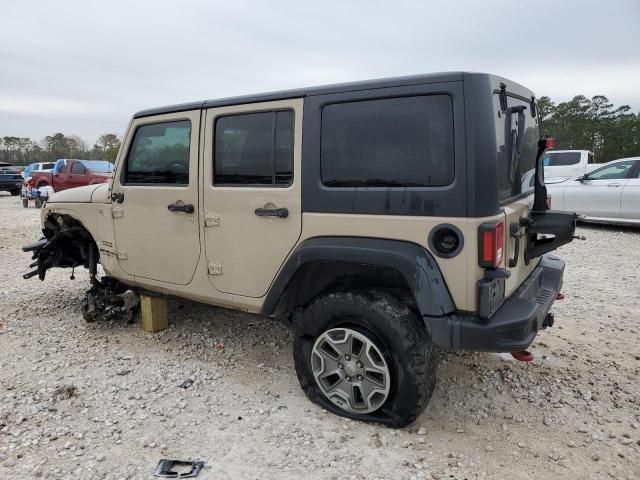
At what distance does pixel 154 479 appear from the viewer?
8.04 ft

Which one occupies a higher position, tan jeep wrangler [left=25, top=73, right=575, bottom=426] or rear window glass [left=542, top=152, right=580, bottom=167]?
rear window glass [left=542, top=152, right=580, bottom=167]

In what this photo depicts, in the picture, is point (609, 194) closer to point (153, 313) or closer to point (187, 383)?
point (153, 313)

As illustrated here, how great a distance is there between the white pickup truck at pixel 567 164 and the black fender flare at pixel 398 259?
13.0 meters

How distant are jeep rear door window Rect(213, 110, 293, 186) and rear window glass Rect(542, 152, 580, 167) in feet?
43.5

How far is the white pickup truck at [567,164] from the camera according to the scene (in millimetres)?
13961

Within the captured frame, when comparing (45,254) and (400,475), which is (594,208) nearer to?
(400,475)

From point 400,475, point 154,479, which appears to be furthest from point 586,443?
point 154,479

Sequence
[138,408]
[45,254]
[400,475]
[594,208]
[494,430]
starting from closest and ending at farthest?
[400,475]
[494,430]
[138,408]
[45,254]
[594,208]

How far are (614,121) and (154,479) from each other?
102 feet

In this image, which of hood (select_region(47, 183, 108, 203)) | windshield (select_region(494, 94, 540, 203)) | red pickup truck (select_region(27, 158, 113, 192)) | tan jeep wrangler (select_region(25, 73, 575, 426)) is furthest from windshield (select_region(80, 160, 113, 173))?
windshield (select_region(494, 94, 540, 203))

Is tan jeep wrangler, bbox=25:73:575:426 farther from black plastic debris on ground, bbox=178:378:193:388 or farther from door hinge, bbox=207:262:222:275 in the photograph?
black plastic debris on ground, bbox=178:378:193:388

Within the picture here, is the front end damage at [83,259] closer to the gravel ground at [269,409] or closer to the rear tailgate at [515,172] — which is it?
the gravel ground at [269,409]

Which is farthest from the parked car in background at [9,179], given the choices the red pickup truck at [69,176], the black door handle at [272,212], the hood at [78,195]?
the black door handle at [272,212]

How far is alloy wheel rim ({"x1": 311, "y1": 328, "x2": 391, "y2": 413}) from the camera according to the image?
2752 millimetres
